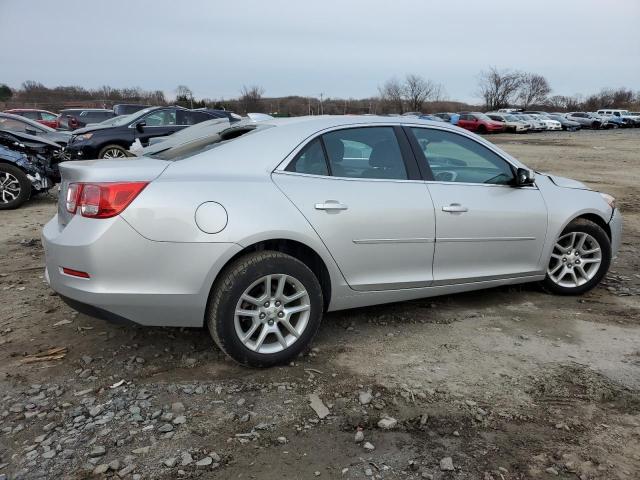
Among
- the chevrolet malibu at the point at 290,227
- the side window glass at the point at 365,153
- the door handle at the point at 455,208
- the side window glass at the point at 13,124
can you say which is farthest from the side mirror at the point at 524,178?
the side window glass at the point at 13,124

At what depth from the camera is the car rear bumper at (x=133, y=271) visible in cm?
286

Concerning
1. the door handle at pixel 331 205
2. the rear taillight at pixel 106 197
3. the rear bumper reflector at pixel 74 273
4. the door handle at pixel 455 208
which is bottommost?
the rear bumper reflector at pixel 74 273

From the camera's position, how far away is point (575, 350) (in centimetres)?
361

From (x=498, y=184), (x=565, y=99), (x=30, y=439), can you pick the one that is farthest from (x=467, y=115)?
(x=565, y=99)

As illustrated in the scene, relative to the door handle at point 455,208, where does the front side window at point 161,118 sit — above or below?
above

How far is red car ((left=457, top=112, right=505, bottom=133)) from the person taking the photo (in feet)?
131

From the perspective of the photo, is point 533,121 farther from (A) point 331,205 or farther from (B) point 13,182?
(A) point 331,205

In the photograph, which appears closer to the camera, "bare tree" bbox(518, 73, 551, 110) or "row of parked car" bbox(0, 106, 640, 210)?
"row of parked car" bbox(0, 106, 640, 210)

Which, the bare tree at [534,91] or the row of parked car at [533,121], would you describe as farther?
the bare tree at [534,91]

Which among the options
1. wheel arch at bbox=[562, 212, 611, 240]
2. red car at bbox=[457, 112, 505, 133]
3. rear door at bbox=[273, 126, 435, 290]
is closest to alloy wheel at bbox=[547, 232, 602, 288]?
wheel arch at bbox=[562, 212, 611, 240]

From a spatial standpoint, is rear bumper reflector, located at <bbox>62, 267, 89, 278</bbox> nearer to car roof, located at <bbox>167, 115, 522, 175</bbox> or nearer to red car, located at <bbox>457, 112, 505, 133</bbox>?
car roof, located at <bbox>167, 115, 522, 175</bbox>

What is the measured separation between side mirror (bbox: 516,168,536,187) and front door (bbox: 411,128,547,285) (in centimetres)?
5

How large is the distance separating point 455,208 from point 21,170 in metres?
7.28

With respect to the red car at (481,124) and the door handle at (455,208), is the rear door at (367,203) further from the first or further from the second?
the red car at (481,124)
